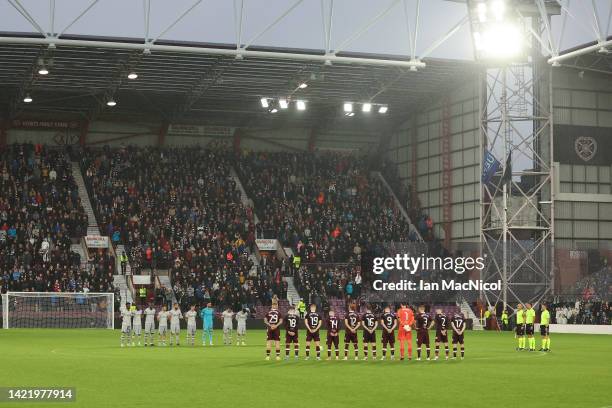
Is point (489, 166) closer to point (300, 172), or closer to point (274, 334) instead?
point (300, 172)

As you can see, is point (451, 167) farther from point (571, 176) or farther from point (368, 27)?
point (368, 27)

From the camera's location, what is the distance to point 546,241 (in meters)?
56.2

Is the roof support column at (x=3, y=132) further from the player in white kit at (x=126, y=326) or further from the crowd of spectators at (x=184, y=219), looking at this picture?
the player in white kit at (x=126, y=326)

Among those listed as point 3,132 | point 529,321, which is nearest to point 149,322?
point 529,321

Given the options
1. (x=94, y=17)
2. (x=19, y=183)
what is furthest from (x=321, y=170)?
(x=94, y=17)

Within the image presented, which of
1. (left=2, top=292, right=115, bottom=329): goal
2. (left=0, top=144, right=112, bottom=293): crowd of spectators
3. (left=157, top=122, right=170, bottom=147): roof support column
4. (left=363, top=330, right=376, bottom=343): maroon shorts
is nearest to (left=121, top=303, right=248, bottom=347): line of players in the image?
(left=363, top=330, right=376, bottom=343): maroon shorts

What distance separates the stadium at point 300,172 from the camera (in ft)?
157

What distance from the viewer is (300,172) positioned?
70.4 metres

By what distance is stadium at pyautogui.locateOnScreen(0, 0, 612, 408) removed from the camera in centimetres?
4794

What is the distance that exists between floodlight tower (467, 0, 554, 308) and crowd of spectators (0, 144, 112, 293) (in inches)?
793

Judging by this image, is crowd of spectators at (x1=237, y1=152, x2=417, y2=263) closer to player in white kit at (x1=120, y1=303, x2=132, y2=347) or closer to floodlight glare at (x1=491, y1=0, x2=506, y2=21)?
floodlight glare at (x1=491, y1=0, x2=506, y2=21)

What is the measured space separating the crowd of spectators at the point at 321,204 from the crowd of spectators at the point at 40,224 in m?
11.5

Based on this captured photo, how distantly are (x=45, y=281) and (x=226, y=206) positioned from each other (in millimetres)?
14338
